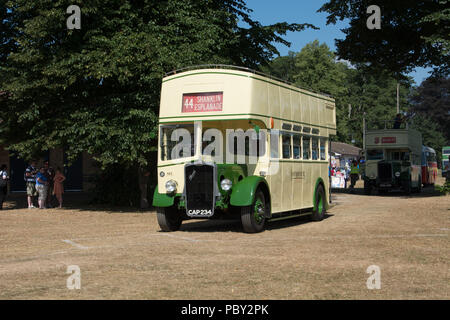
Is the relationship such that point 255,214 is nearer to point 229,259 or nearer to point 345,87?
point 229,259

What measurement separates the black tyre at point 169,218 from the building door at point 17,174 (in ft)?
73.5

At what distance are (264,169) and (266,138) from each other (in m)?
0.73

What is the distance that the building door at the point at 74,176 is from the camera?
126 ft

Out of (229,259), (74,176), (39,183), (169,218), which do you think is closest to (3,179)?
(39,183)

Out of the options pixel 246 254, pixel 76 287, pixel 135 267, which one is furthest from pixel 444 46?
pixel 76 287

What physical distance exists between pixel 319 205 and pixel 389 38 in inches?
651

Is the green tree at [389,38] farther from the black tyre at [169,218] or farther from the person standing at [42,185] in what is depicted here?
the black tyre at [169,218]

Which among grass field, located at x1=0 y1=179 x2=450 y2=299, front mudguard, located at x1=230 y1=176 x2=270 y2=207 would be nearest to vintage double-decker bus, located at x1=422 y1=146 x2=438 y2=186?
grass field, located at x1=0 y1=179 x2=450 y2=299

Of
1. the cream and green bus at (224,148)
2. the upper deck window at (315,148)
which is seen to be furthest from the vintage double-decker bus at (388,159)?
the cream and green bus at (224,148)

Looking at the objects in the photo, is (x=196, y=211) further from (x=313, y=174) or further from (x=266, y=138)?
(x=313, y=174)

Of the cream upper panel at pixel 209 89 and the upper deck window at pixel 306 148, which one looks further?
the upper deck window at pixel 306 148

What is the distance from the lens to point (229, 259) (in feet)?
34.1
